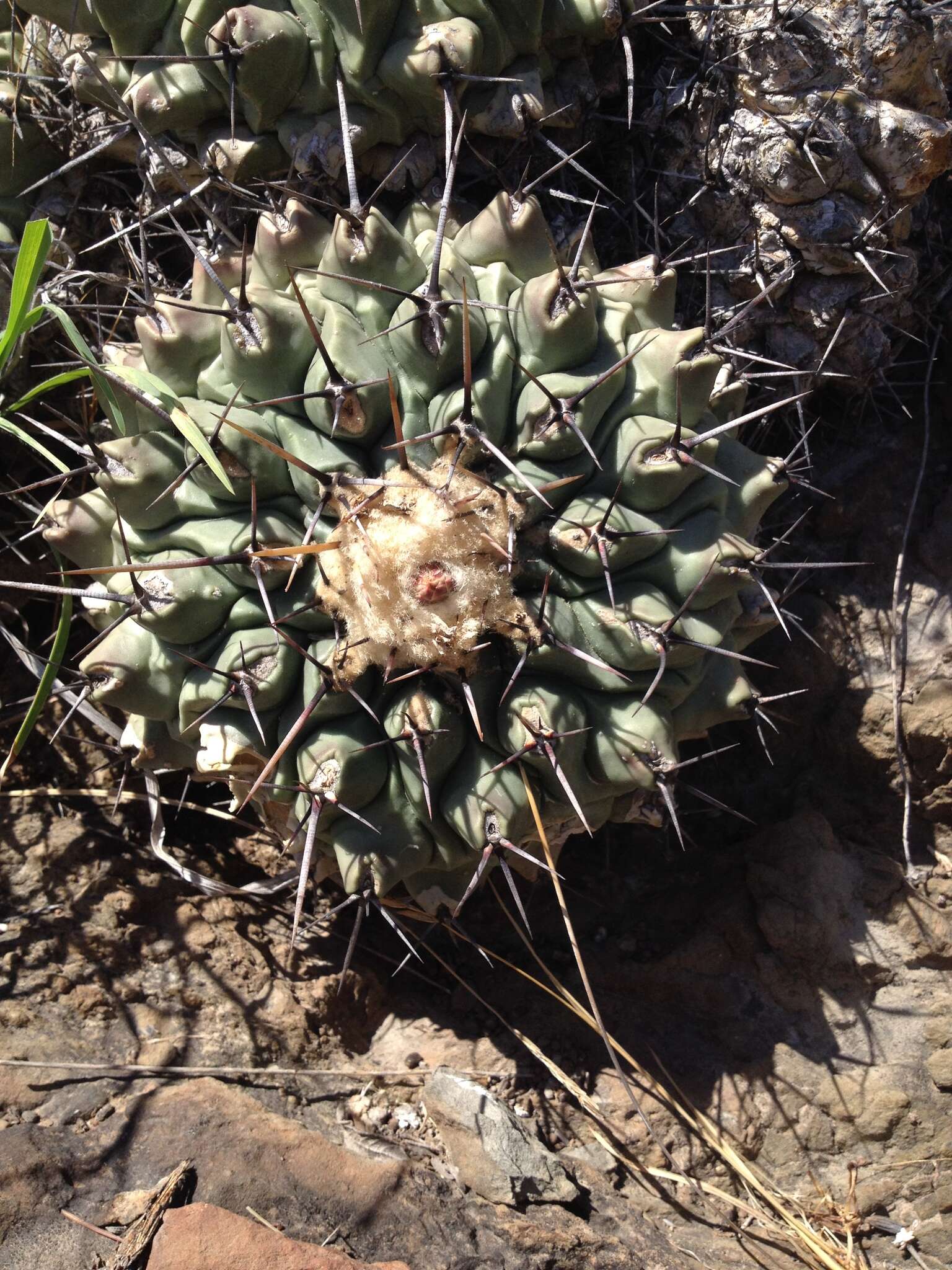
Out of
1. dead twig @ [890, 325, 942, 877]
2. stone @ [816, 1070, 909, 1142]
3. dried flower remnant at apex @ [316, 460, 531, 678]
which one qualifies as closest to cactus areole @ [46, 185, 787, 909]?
dried flower remnant at apex @ [316, 460, 531, 678]

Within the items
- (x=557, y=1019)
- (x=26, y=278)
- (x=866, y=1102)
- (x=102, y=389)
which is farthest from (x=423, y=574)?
(x=866, y=1102)

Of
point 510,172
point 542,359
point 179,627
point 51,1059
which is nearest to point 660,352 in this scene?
point 542,359

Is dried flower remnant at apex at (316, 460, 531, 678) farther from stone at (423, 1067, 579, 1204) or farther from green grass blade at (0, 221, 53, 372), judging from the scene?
stone at (423, 1067, 579, 1204)

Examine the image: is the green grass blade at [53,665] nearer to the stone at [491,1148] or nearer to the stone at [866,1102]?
the stone at [491,1148]

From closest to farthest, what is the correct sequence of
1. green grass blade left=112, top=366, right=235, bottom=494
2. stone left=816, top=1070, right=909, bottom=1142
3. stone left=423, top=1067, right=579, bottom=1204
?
green grass blade left=112, top=366, right=235, bottom=494
stone left=423, top=1067, right=579, bottom=1204
stone left=816, top=1070, right=909, bottom=1142

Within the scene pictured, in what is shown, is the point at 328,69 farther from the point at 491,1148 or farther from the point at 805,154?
the point at 491,1148
